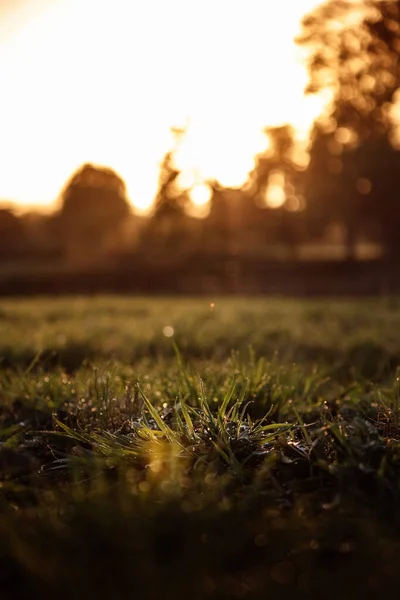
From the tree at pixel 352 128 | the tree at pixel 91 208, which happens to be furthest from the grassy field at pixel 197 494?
the tree at pixel 91 208

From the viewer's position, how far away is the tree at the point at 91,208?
35.0 metres

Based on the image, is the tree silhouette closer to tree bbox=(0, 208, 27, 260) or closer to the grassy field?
tree bbox=(0, 208, 27, 260)

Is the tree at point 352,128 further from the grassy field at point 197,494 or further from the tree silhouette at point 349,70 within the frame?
the grassy field at point 197,494

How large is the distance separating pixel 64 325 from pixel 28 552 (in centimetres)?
870

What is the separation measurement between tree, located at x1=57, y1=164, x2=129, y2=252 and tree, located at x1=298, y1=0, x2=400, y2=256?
10.4 metres

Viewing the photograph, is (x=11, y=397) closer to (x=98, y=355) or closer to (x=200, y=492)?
(x=200, y=492)

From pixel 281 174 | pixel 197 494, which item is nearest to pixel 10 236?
pixel 281 174

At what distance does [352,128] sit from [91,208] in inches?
554

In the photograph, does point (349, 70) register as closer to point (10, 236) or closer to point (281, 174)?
point (281, 174)

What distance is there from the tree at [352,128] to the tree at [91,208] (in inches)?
411

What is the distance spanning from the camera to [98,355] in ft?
25.8

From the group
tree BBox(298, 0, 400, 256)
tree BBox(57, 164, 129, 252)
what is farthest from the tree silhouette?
tree BBox(57, 164, 129, 252)

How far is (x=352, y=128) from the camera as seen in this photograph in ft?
109

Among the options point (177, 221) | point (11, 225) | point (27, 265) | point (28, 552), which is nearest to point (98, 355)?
point (28, 552)
